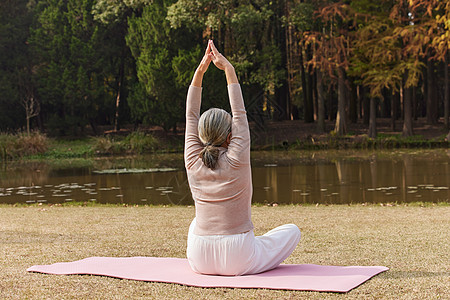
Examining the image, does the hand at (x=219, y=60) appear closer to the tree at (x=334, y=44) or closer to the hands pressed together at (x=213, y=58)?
the hands pressed together at (x=213, y=58)

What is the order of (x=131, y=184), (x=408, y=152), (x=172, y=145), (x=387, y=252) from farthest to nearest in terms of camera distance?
1. (x=172, y=145)
2. (x=408, y=152)
3. (x=131, y=184)
4. (x=387, y=252)

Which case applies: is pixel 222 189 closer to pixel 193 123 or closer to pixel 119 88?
pixel 193 123

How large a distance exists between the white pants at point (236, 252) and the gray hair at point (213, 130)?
627 mm

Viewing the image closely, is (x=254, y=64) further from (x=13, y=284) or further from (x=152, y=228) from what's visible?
(x=13, y=284)

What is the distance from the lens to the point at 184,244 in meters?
7.12

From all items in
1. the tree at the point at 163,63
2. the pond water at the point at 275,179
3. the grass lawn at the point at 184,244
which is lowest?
the pond water at the point at 275,179

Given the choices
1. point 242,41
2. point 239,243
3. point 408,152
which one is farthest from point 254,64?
point 239,243

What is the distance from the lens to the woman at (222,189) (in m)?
4.86

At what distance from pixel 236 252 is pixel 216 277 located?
293mm

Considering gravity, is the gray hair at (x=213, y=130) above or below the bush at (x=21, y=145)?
above

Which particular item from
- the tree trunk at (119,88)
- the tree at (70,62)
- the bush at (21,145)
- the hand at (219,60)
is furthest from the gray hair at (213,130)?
the tree trunk at (119,88)

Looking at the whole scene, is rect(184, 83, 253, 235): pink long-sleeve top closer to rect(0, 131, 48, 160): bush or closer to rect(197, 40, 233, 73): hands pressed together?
rect(197, 40, 233, 73): hands pressed together

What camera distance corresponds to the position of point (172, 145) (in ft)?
114

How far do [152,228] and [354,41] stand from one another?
26350mm
